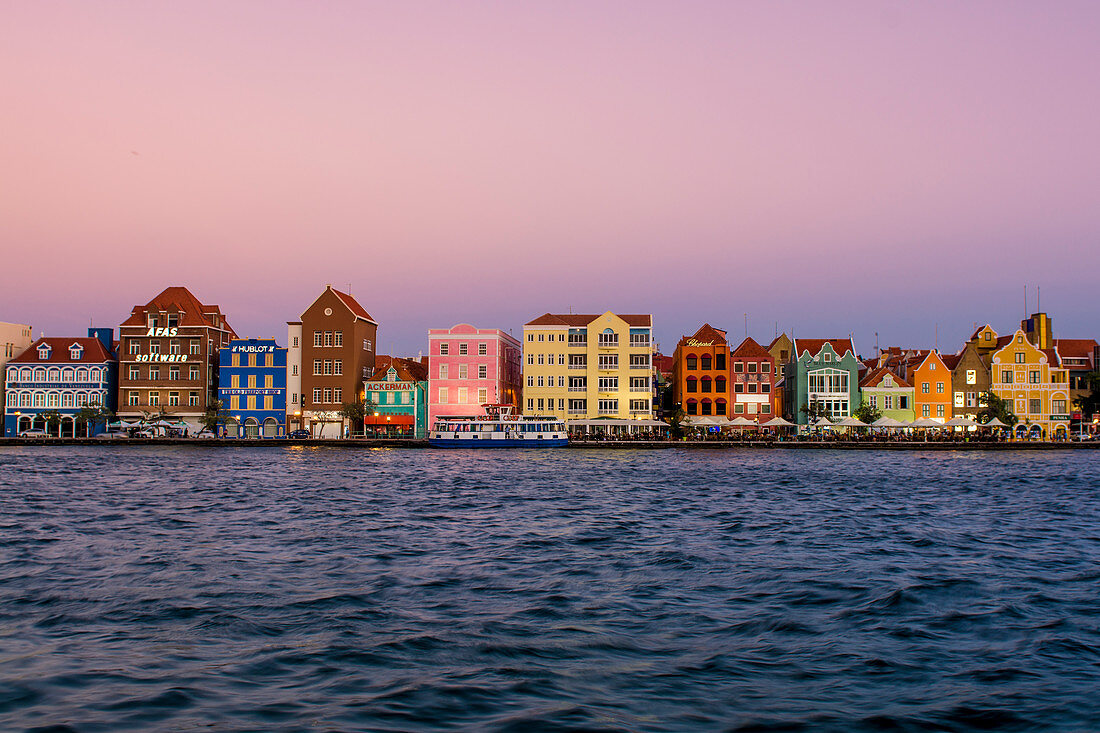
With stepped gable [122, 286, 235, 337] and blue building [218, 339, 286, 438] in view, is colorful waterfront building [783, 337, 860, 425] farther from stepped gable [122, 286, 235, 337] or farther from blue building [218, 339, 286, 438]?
stepped gable [122, 286, 235, 337]

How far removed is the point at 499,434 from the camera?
293ft

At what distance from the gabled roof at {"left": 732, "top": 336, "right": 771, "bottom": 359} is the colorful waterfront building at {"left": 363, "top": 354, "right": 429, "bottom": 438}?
1430 inches

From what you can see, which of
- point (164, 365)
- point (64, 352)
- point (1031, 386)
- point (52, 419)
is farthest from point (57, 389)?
point (1031, 386)

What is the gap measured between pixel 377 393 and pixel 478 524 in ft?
246

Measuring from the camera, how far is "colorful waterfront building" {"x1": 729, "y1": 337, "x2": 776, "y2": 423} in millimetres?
98500

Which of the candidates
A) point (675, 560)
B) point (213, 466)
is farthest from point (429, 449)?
point (675, 560)

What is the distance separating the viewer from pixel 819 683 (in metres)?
11.1

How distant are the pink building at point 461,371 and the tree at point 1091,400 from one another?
65410 mm

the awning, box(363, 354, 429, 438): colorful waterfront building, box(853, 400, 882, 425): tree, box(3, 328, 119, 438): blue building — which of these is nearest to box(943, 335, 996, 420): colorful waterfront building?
box(853, 400, 882, 425): tree

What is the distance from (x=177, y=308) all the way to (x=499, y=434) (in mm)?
41372

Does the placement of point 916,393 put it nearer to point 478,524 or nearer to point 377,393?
point 377,393

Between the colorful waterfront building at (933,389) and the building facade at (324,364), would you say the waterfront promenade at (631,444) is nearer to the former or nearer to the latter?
the building facade at (324,364)

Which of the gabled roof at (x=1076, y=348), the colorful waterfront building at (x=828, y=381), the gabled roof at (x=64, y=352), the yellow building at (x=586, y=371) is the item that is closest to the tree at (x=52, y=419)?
the gabled roof at (x=64, y=352)

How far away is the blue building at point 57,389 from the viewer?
97.9 meters
